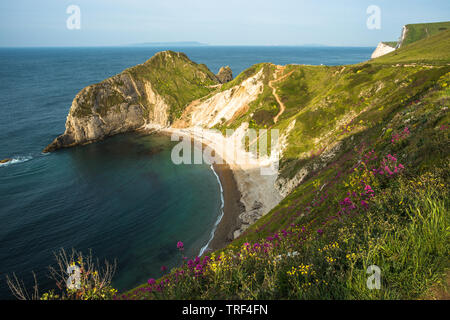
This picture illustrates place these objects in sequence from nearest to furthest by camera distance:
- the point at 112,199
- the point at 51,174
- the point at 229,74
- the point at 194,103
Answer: the point at 112,199, the point at 51,174, the point at 194,103, the point at 229,74

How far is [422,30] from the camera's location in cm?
15925

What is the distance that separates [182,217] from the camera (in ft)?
152

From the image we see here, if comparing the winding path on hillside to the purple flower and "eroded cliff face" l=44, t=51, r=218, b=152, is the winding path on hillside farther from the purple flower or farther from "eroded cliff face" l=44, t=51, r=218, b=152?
the purple flower

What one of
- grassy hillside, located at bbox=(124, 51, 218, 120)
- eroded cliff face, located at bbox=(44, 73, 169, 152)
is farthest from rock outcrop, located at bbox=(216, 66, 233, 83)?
eroded cliff face, located at bbox=(44, 73, 169, 152)

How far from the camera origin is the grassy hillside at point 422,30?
5984 inches

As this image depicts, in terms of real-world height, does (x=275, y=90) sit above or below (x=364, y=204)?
above

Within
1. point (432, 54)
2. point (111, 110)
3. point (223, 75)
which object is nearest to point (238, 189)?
point (432, 54)

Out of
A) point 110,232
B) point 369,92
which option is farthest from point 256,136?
point 110,232

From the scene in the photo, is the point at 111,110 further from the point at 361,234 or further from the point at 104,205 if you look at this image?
the point at 361,234

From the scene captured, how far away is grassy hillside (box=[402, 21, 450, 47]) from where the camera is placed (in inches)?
5984

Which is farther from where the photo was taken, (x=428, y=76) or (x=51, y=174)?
(x=51, y=174)

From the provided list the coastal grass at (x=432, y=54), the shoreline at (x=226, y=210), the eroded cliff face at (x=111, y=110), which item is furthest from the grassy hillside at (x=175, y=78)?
the coastal grass at (x=432, y=54)

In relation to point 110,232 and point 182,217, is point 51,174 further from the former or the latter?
point 182,217
